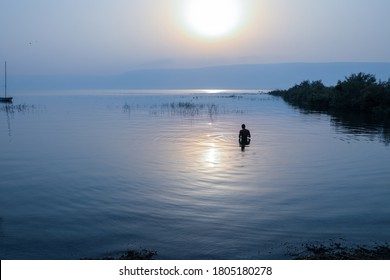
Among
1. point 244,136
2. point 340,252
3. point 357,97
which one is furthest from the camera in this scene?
point 357,97

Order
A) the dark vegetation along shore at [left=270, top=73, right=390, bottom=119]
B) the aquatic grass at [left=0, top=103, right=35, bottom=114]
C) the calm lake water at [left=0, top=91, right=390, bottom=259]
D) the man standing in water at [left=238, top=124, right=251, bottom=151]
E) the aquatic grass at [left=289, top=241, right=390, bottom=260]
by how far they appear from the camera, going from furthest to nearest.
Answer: the aquatic grass at [left=0, top=103, right=35, bottom=114], the dark vegetation along shore at [left=270, top=73, right=390, bottom=119], the man standing in water at [left=238, top=124, right=251, bottom=151], the calm lake water at [left=0, top=91, right=390, bottom=259], the aquatic grass at [left=289, top=241, right=390, bottom=260]

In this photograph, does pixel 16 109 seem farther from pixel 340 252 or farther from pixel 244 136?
pixel 340 252

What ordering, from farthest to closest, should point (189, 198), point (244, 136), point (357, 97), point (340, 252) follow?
point (357, 97) → point (244, 136) → point (189, 198) → point (340, 252)

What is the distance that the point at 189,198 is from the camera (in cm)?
1609

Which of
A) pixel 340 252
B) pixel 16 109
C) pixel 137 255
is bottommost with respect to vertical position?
pixel 137 255

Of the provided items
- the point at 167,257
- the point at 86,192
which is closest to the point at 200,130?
the point at 86,192

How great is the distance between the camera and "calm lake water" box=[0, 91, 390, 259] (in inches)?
453

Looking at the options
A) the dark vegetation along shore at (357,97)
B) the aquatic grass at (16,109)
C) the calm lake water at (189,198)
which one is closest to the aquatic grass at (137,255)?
the calm lake water at (189,198)

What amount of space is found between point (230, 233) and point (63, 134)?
94.3ft

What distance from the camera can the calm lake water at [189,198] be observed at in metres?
11.5

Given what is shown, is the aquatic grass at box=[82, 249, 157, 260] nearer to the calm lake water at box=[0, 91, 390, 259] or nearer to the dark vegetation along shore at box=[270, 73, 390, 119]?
the calm lake water at box=[0, 91, 390, 259]

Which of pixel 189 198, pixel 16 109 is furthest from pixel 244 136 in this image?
pixel 16 109

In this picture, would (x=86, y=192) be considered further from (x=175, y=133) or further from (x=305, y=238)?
(x=175, y=133)

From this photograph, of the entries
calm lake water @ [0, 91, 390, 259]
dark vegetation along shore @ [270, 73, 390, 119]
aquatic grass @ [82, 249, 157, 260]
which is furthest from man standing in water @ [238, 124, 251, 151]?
dark vegetation along shore @ [270, 73, 390, 119]
